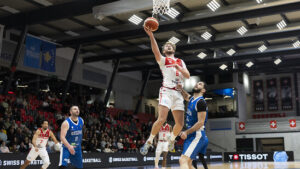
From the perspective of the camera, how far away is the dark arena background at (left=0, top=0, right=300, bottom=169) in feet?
64.7

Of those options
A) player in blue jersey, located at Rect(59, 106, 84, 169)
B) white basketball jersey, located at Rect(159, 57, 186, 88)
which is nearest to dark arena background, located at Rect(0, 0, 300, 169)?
player in blue jersey, located at Rect(59, 106, 84, 169)

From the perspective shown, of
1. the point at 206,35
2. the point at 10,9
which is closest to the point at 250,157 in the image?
the point at 206,35

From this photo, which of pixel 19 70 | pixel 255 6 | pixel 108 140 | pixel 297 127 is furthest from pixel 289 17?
pixel 19 70

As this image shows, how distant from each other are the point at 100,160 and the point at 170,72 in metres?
14.0

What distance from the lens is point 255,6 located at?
19.8 meters

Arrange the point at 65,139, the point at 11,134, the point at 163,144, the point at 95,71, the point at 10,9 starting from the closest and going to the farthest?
the point at 65,139, the point at 163,144, the point at 11,134, the point at 10,9, the point at 95,71

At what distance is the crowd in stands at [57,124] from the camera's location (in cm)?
1861

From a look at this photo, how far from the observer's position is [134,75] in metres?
38.4

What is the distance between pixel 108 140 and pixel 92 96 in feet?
30.1

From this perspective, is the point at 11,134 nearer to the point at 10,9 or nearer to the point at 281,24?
the point at 10,9

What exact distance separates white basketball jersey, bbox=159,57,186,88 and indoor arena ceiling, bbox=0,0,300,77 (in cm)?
1078

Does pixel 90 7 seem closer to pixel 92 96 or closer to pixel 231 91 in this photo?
pixel 92 96

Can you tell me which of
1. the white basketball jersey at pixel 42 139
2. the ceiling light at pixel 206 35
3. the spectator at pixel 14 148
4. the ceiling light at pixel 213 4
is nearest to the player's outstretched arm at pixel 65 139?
the white basketball jersey at pixel 42 139

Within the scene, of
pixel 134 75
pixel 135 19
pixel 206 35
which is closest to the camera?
pixel 135 19
